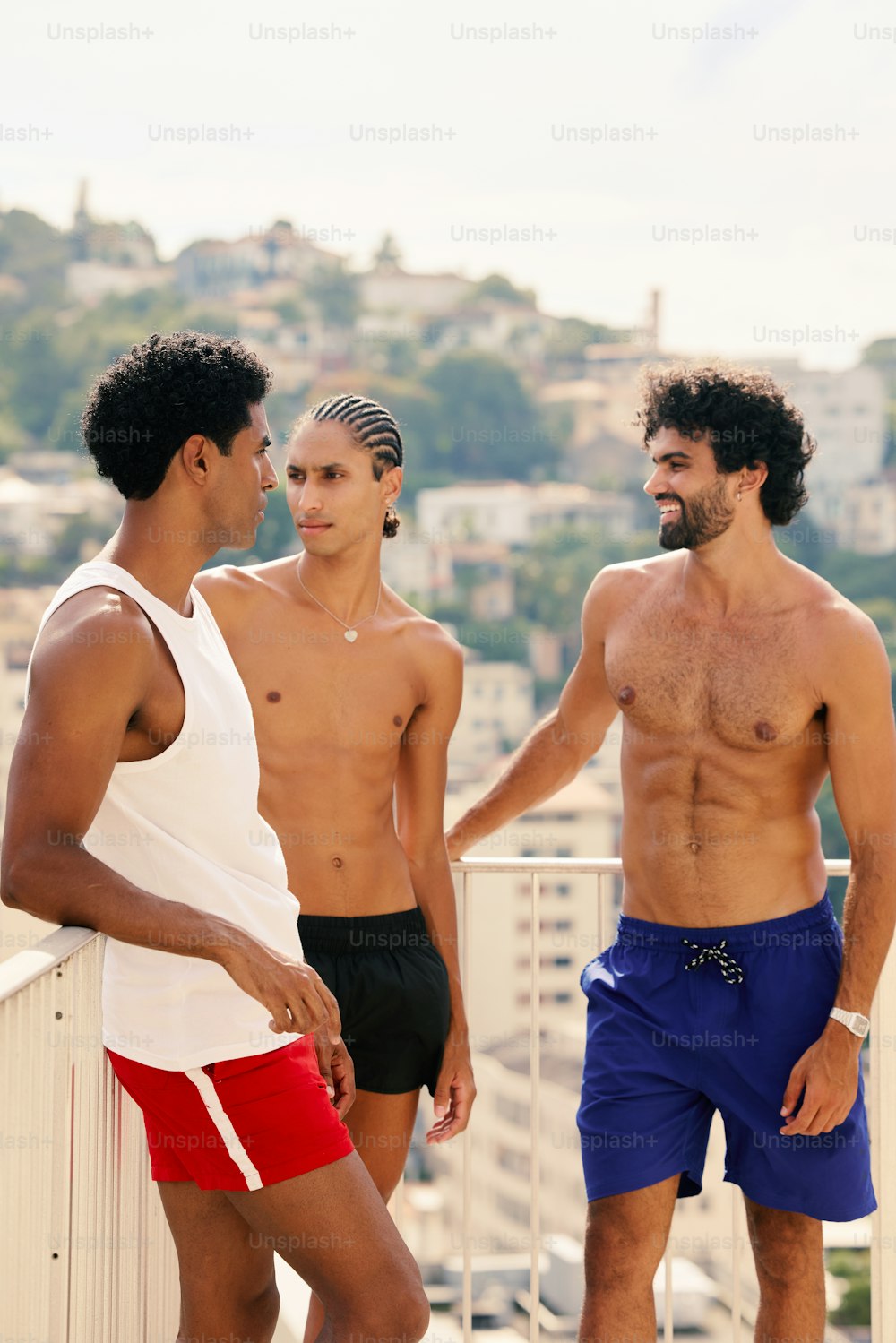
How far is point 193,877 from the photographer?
1.66m

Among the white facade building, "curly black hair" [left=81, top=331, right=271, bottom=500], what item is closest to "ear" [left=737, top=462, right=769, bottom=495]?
"curly black hair" [left=81, top=331, right=271, bottom=500]

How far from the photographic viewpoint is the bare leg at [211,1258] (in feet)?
5.80

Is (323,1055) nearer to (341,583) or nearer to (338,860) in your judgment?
(338,860)

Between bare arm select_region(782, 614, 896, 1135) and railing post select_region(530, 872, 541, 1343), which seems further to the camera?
railing post select_region(530, 872, 541, 1343)

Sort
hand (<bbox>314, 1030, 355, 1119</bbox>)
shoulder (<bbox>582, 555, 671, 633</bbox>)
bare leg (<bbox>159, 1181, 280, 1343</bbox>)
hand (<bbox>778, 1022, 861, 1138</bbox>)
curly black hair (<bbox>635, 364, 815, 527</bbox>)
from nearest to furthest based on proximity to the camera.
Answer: bare leg (<bbox>159, 1181, 280, 1343</bbox>), hand (<bbox>314, 1030, 355, 1119</bbox>), hand (<bbox>778, 1022, 861, 1138</bbox>), curly black hair (<bbox>635, 364, 815, 527</bbox>), shoulder (<bbox>582, 555, 671, 633</bbox>)

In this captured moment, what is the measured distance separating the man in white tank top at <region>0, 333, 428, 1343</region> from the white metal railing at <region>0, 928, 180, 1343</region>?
0.06m

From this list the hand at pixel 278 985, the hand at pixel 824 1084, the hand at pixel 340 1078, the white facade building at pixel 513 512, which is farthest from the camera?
the white facade building at pixel 513 512

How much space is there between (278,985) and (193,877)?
0.58 ft

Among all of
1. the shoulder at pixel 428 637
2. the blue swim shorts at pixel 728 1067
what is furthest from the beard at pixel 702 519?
the blue swim shorts at pixel 728 1067

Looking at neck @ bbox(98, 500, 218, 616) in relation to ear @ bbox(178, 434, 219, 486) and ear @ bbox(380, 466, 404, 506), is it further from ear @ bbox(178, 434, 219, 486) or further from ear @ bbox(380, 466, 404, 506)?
ear @ bbox(380, 466, 404, 506)

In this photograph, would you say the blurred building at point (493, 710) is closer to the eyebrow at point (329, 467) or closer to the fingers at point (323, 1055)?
the eyebrow at point (329, 467)

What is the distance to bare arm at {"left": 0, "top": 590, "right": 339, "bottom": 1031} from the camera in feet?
4.83

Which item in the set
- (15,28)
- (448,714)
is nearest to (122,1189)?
(448,714)

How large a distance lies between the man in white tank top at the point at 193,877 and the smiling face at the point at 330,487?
581mm
